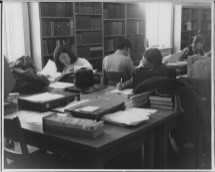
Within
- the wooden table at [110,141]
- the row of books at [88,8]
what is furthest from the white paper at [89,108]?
the row of books at [88,8]

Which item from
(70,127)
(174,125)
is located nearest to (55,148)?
(70,127)

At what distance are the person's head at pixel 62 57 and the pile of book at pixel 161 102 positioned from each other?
220 centimetres

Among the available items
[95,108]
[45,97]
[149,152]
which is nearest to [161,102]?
[149,152]

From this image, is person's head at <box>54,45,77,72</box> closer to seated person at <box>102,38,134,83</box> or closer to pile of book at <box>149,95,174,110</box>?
seated person at <box>102,38,134,83</box>

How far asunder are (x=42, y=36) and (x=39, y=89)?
2094 millimetres

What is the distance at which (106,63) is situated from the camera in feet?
12.8

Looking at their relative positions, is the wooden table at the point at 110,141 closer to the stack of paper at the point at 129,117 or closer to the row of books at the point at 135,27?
the stack of paper at the point at 129,117

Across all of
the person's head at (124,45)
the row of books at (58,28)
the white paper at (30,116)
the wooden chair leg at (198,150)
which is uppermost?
the row of books at (58,28)

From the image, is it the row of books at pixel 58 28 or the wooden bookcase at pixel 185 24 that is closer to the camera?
the row of books at pixel 58 28

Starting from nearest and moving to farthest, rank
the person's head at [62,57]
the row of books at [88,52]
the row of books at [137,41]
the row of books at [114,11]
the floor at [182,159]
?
the floor at [182,159] < the person's head at [62,57] < the row of books at [88,52] < the row of books at [114,11] < the row of books at [137,41]

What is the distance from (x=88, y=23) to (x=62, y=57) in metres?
1.44

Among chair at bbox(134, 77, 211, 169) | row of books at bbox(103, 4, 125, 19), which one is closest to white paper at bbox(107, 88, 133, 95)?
chair at bbox(134, 77, 211, 169)

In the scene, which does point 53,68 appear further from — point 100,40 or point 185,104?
point 185,104

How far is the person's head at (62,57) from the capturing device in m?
4.16
